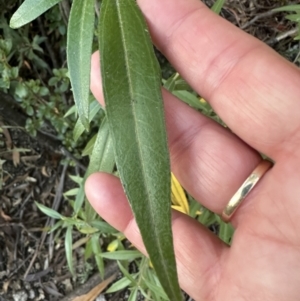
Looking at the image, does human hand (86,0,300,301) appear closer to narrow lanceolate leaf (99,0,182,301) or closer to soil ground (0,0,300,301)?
narrow lanceolate leaf (99,0,182,301)

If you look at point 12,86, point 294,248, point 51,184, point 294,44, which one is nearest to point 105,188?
point 294,248

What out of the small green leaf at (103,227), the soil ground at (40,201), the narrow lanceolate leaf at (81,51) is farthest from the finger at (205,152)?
the soil ground at (40,201)

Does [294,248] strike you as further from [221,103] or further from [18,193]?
[18,193]

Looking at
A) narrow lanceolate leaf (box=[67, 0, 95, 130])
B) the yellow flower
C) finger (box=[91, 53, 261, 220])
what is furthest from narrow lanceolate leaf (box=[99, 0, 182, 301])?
the yellow flower

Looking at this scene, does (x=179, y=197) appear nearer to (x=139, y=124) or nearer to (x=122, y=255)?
(x=122, y=255)

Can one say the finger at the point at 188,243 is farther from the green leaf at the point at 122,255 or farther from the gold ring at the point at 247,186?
the green leaf at the point at 122,255

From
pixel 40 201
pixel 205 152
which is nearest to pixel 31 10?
pixel 205 152

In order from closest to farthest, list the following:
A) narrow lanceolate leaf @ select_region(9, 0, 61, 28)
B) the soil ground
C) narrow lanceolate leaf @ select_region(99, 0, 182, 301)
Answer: narrow lanceolate leaf @ select_region(99, 0, 182, 301)
narrow lanceolate leaf @ select_region(9, 0, 61, 28)
the soil ground
